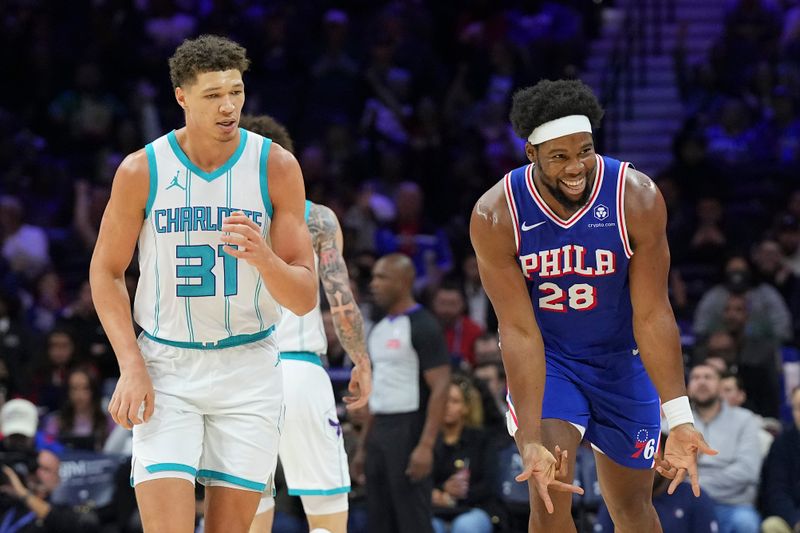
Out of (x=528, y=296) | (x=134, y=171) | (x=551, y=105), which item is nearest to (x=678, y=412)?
(x=528, y=296)

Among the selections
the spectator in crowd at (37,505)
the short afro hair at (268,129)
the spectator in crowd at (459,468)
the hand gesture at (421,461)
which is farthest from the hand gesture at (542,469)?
the spectator in crowd at (37,505)

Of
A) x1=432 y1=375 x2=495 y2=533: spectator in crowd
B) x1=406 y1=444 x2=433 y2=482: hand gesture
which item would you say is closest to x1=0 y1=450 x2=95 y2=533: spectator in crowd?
x1=406 y1=444 x2=433 y2=482: hand gesture

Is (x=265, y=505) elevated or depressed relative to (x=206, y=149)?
depressed

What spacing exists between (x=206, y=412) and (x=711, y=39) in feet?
42.7

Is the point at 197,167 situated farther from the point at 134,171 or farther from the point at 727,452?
the point at 727,452

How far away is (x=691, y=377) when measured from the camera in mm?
9461

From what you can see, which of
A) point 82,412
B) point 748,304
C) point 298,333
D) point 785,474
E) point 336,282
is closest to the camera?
point 298,333

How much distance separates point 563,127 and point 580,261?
1.82 feet

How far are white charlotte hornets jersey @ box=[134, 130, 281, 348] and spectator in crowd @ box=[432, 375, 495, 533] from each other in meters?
4.53

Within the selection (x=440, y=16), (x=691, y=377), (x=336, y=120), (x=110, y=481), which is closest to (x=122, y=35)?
(x=336, y=120)

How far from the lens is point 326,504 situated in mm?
6512

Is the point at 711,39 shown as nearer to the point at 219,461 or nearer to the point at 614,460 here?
the point at 614,460

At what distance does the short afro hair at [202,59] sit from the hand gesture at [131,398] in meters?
1.09

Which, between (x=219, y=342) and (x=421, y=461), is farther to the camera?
(x=421, y=461)
